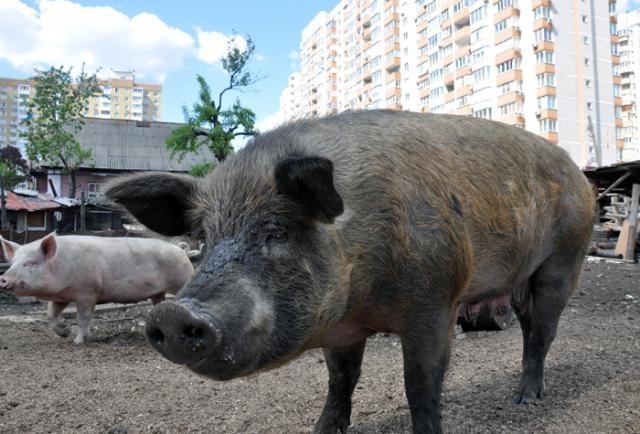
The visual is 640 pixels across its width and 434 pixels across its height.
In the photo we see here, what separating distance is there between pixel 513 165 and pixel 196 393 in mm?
2901

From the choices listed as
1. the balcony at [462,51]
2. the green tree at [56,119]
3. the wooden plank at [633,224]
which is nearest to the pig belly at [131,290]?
the wooden plank at [633,224]

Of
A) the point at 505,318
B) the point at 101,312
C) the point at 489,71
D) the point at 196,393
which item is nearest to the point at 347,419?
the point at 196,393

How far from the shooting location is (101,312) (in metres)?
9.19

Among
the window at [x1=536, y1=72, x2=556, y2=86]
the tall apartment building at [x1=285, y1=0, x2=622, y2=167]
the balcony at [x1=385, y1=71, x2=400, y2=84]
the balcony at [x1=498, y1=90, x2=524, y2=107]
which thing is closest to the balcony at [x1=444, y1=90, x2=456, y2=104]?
the tall apartment building at [x1=285, y1=0, x2=622, y2=167]

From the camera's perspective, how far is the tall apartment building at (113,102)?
15338cm

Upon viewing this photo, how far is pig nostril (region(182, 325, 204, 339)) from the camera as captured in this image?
1899 millimetres

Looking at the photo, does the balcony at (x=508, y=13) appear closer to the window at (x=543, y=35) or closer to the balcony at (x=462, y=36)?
the window at (x=543, y=35)

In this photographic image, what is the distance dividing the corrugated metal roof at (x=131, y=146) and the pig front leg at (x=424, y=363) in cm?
3669

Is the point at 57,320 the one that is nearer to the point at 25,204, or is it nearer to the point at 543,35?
the point at 25,204

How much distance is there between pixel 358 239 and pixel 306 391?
219 centimetres

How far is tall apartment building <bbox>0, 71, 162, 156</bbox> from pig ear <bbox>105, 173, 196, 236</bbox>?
518ft

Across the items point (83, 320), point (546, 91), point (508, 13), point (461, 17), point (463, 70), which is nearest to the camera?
point (83, 320)

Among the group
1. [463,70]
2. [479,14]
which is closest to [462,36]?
[479,14]

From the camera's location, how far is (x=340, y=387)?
3.42 metres
